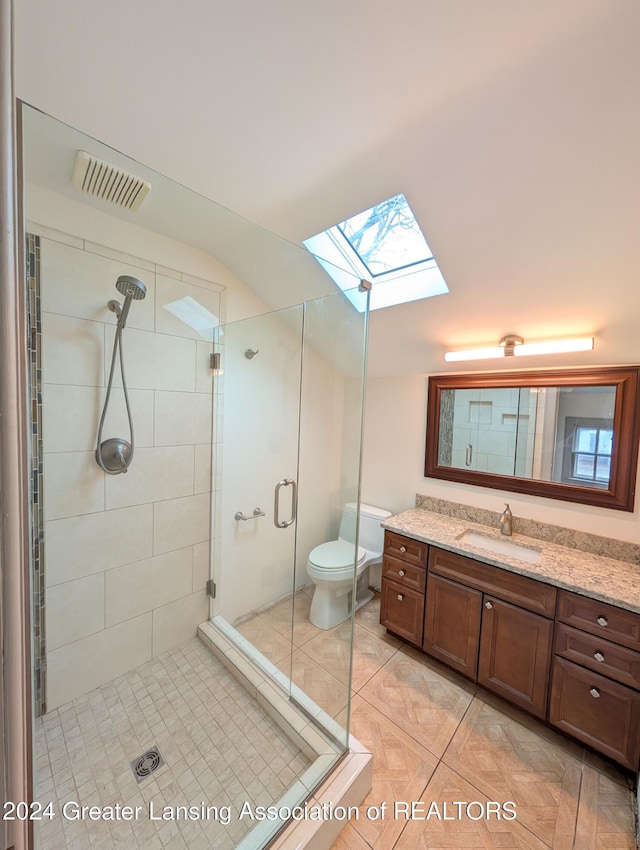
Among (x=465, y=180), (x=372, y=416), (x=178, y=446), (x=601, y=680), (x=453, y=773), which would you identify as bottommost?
(x=453, y=773)

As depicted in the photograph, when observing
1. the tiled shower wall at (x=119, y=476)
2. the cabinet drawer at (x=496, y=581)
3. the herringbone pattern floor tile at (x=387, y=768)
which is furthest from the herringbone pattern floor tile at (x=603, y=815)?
the tiled shower wall at (x=119, y=476)

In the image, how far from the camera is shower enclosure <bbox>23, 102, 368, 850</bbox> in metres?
1.26

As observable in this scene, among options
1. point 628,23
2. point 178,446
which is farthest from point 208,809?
point 628,23

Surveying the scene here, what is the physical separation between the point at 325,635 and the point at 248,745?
2.05 feet

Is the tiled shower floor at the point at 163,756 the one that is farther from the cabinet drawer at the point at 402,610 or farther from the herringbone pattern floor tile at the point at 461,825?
the cabinet drawer at the point at 402,610

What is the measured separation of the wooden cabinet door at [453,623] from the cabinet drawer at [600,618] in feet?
1.28

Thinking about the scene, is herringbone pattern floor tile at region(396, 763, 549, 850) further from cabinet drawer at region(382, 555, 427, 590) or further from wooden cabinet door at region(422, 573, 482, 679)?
cabinet drawer at region(382, 555, 427, 590)

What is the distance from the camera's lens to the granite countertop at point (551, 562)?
1456 mm

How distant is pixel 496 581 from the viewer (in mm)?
1725

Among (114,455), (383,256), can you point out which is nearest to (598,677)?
(383,256)

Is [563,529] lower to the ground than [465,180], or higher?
lower

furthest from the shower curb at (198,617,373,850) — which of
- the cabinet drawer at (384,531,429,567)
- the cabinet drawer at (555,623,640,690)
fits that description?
the cabinet drawer at (555,623,640,690)

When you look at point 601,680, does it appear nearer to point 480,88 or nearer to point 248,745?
point 248,745

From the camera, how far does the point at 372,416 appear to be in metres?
2.82
